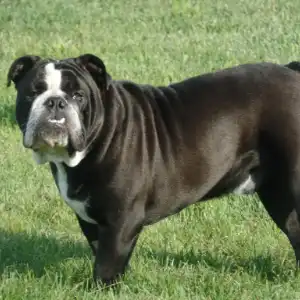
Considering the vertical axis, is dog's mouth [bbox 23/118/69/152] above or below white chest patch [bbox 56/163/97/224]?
above

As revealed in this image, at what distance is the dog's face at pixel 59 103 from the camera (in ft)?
13.3

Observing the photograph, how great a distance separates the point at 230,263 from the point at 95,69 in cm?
157

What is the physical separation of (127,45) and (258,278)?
743cm

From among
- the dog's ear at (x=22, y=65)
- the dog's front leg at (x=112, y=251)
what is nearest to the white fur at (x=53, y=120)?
the dog's ear at (x=22, y=65)

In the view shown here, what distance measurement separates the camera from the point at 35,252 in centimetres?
520

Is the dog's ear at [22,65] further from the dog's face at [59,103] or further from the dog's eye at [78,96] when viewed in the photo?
the dog's eye at [78,96]

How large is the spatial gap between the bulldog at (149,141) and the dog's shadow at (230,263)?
0.21 m

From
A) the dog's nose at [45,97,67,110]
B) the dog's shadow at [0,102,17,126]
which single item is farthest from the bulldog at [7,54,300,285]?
the dog's shadow at [0,102,17,126]

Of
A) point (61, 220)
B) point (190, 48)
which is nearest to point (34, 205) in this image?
point (61, 220)

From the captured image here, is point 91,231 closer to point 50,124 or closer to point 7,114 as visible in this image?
point 50,124

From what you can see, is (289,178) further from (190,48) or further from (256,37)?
(256,37)

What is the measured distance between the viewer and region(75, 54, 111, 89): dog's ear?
4279 mm

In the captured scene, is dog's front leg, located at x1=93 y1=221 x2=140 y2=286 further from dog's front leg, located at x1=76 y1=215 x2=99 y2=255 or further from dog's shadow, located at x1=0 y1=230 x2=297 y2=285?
dog's shadow, located at x1=0 y1=230 x2=297 y2=285

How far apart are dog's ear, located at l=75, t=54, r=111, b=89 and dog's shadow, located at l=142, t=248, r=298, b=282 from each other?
126 centimetres
